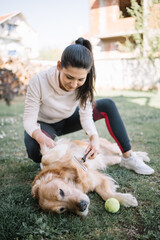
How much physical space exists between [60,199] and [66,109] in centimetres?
119

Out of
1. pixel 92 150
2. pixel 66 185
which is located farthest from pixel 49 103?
pixel 66 185

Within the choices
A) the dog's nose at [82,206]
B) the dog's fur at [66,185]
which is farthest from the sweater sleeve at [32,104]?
the dog's nose at [82,206]

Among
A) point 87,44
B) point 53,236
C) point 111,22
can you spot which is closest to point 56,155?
point 53,236

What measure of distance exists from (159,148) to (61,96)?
72.2 inches

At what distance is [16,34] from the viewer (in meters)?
22.1

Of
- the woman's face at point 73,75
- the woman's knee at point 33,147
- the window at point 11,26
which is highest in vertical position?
the window at point 11,26

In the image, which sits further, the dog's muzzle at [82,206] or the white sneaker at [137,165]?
the white sneaker at [137,165]

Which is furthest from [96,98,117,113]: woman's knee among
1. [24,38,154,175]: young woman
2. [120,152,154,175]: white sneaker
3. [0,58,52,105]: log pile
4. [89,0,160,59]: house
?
[89,0,160,59]: house

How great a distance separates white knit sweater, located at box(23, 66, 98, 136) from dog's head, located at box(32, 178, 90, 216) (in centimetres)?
69

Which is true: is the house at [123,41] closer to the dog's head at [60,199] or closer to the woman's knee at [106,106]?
the woman's knee at [106,106]

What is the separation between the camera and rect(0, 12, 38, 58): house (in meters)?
20.1

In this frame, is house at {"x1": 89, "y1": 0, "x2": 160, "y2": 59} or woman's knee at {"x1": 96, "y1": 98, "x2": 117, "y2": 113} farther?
house at {"x1": 89, "y1": 0, "x2": 160, "y2": 59}

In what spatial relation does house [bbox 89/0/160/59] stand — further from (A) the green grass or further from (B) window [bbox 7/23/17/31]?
(A) the green grass

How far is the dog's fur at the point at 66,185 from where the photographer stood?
1729 mm
